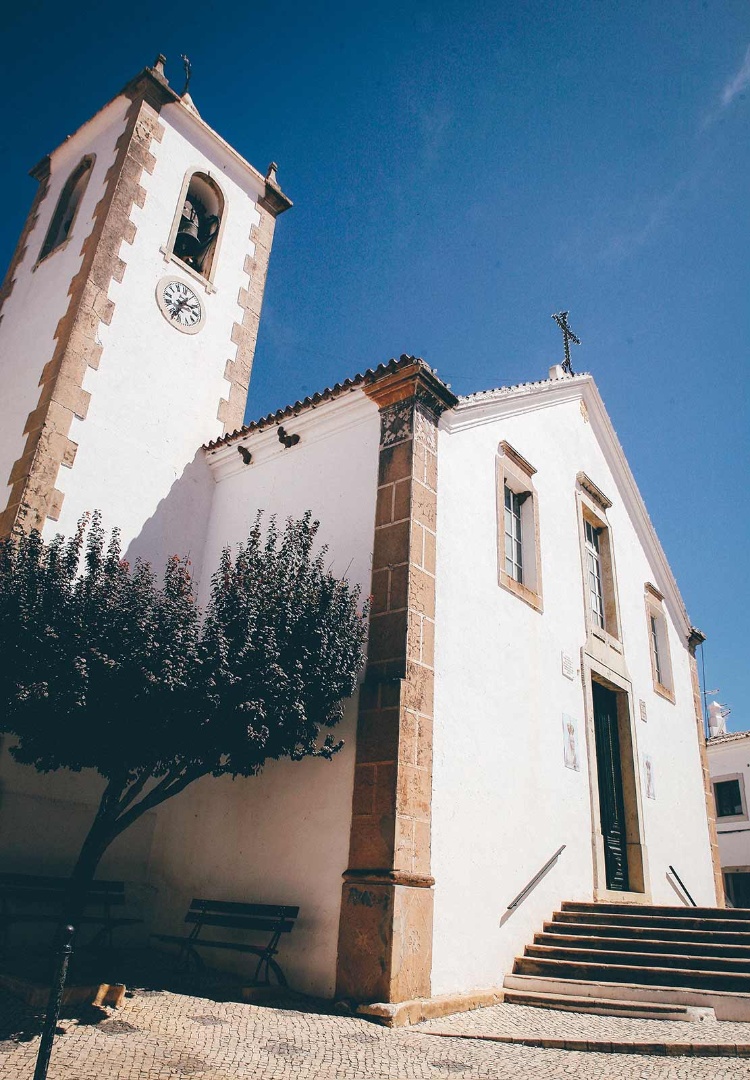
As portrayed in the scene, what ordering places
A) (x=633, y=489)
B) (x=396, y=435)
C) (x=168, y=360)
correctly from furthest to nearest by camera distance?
(x=633, y=489), (x=168, y=360), (x=396, y=435)

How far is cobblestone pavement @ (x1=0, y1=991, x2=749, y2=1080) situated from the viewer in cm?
429

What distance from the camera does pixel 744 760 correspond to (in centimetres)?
2152

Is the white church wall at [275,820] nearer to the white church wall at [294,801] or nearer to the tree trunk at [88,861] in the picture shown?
the white church wall at [294,801]

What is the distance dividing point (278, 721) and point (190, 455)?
5.10 m

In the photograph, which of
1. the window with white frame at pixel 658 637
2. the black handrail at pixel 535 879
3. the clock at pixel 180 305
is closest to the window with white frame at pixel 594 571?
the window with white frame at pixel 658 637

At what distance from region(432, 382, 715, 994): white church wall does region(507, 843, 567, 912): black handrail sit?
0.21ft

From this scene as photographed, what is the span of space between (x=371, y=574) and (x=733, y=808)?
60.8ft

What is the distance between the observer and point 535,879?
320 inches

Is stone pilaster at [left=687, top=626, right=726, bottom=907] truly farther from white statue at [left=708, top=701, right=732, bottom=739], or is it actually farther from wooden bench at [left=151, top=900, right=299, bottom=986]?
white statue at [left=708, top=701, right=732, bottom=739]

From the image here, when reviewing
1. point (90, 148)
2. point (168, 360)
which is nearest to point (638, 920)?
point (168, 360)

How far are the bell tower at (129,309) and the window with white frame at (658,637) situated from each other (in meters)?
7.69

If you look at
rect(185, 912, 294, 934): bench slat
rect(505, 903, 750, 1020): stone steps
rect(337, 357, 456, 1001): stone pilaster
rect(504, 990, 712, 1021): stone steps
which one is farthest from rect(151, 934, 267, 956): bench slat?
rect(505, 903, 750, 1020): stone steps

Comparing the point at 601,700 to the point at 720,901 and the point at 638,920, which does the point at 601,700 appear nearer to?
the point at 638,920

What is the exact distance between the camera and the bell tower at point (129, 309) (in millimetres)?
9062
